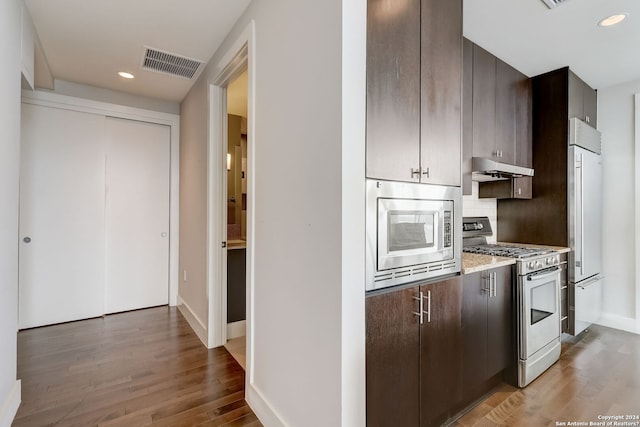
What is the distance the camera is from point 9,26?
1669mm

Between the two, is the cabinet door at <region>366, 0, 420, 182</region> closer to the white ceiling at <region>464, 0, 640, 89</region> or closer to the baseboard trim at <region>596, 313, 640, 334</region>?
the white ceiling at <region>464, 0, 640, 89</region>

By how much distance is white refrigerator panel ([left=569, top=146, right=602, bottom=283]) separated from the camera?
276cm

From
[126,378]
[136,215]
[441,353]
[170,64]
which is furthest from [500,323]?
[136,215]

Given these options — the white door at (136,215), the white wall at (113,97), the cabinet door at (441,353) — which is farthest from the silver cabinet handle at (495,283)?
the white wall at (113,97)

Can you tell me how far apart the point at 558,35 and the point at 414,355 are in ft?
8.43

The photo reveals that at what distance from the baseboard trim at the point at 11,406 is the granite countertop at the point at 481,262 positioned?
8.59ft

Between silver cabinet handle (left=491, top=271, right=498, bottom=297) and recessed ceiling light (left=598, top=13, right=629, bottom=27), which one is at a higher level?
recessed ceiling light (left=598, top=13, right=629, bottom=27)

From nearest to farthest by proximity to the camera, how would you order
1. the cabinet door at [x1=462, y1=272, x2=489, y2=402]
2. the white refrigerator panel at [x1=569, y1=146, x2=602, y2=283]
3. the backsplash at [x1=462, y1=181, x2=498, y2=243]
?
the cabinet door at [x1=462, y1=272, x2=489, y2=402], the white refrigerator panel at [x1=569, y1=146, x2=602, y2=283], the backsplash at [x1=462, y1=181, x2=498, y2=243]

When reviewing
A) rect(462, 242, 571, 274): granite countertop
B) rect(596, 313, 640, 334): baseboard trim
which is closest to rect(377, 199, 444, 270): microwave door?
rect(462, 242, 571, 274): granite countertop

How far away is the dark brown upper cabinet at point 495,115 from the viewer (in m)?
2.33

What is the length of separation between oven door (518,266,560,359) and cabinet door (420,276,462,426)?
688mm

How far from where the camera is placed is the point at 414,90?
Answer: 4.91 feet

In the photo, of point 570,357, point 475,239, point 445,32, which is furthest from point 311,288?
point 570,357

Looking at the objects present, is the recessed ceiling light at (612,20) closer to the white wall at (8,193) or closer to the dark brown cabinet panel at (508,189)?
the dark brown cabinet panel at (508,189)
